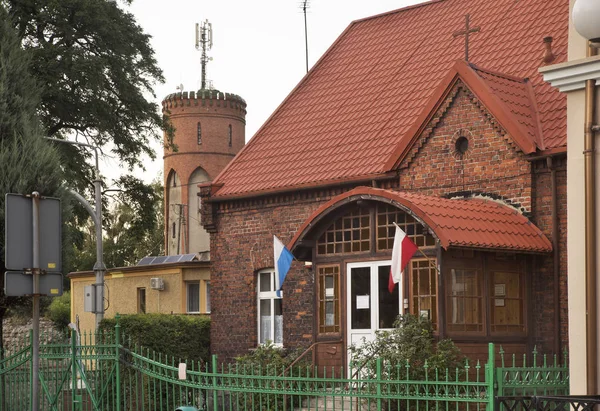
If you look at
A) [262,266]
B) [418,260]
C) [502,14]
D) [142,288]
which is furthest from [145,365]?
[142,288]

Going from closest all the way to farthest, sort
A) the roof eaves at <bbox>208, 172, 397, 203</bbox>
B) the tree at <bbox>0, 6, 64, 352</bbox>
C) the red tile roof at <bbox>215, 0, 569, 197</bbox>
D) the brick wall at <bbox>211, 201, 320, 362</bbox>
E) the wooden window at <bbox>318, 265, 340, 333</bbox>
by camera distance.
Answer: the tree at <bbox>0, 6, 64, 352</bbox> < the wooden window at <bbox>318, 265, 340, 333</bbox> < the red tile roof at <bbox>215, 0, 569, 197</bbox> < the roof eaves at <bbox>208, 172, 397, 203</bbox> < the brick wall at <bbox>211, 201, 320, 362</bbox>

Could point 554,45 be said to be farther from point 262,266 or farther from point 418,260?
point 262,266

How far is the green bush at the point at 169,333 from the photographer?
2286 centimetres

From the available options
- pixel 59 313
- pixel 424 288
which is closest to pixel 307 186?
pixel 424 288

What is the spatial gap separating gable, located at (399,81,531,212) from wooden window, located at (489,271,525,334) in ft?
4.65

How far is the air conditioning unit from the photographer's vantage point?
33.9 m

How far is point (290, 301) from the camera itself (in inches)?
864

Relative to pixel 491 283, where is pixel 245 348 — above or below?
below

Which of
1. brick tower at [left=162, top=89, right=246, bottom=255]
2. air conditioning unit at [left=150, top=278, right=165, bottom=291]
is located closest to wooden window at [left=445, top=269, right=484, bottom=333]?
air conditioning unit at [left=150, top=278, right=165, bottom=291]

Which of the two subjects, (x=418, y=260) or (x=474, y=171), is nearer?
(x=418, y=260)

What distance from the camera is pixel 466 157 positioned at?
18.8 meters

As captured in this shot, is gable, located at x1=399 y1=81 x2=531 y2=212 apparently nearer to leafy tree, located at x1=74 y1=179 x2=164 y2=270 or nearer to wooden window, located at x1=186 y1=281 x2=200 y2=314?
wooden window, located at x1=186 y1=281 x2=200 y2=314

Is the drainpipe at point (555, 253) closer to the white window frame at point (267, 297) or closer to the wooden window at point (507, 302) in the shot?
the wooden window at point (507, 302)

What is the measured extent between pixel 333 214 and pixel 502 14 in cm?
728
